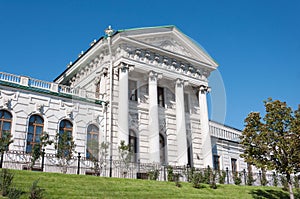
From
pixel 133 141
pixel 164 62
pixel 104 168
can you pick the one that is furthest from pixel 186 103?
pixel 104 168

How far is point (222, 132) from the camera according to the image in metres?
37.6

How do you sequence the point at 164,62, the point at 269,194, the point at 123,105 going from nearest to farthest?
the point at 269,194 < the point at 123,105 < the point at 164,62

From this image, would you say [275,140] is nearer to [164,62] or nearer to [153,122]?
[153,122]

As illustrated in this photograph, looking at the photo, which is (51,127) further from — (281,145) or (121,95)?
(281,145)

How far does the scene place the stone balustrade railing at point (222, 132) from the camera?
3646cm

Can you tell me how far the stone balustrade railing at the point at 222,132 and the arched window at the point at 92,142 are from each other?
13881 millimetres

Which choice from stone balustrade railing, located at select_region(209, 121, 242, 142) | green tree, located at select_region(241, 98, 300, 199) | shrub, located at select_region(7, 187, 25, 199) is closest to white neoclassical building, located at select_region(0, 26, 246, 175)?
stone balustrade railing, located at select_region(209, 121, 242, 142)

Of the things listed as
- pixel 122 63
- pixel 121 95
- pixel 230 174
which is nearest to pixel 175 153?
pixel 230 174

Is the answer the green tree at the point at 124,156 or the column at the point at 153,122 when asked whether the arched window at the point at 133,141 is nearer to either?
the column at the point at 153,122

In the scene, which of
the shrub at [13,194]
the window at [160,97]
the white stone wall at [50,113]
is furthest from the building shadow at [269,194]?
the shrub at [13,194]

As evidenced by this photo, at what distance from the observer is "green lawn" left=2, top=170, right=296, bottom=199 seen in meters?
14.9

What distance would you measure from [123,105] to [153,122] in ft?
10.1

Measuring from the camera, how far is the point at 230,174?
2942 cm

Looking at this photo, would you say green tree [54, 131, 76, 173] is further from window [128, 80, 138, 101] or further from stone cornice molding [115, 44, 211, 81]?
stone cornice molding [115, 44, 211, 81]
